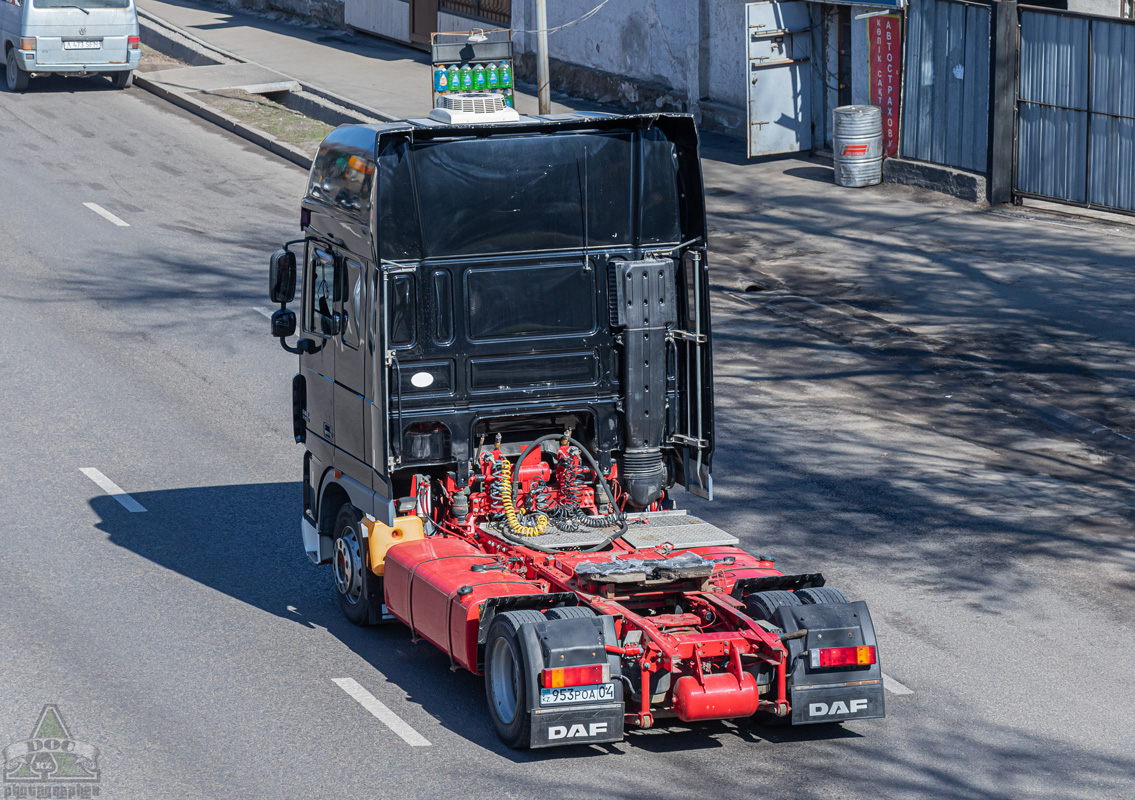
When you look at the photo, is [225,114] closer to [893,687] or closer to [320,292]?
[320,292]

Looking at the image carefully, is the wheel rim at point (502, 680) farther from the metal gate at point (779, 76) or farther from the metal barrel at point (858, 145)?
the metal gate at point (779, 76)

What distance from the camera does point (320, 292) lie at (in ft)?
35.8

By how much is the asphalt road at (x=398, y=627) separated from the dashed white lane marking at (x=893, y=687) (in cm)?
7

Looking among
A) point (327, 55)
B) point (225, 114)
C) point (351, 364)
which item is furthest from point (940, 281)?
point (327, 55)

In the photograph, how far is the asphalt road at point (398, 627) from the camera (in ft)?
28.3

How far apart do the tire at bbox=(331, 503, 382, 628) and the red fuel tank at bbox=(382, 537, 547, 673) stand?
0.25 m

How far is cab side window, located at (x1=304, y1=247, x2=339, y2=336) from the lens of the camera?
35.0ft

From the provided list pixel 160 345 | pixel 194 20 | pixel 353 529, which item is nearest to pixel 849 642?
pixel 353 529

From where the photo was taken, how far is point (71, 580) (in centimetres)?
1134

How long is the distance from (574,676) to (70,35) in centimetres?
2300

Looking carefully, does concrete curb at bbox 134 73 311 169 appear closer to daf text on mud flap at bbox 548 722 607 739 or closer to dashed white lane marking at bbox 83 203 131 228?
dashed white lane marking at bbox 83 203 131 228

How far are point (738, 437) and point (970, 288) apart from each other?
17.3 feet

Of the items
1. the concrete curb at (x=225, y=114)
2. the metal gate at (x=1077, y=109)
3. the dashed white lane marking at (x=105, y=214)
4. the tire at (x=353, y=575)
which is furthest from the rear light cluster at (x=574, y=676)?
the concrete curb at (x=225, y=114)

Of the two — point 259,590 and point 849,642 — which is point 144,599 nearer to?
point 259,590
